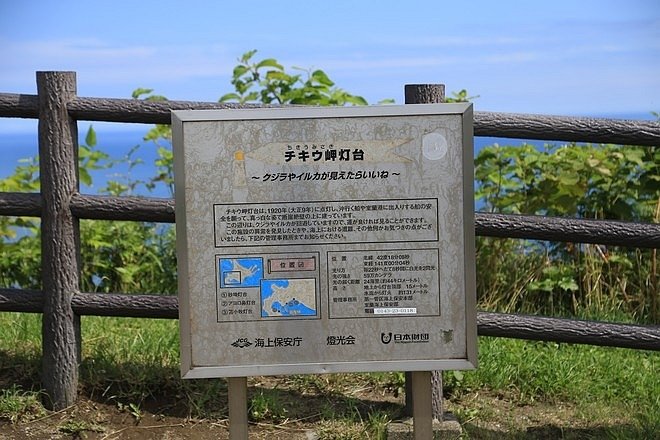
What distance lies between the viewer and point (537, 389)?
493 centimetres

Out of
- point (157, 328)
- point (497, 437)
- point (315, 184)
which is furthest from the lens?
point (157, 328)

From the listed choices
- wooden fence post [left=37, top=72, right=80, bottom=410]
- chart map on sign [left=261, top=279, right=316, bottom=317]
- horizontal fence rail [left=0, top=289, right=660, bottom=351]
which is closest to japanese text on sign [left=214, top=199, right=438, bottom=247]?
chart map on sign [left=261, top=279, right=316, bottom=317]

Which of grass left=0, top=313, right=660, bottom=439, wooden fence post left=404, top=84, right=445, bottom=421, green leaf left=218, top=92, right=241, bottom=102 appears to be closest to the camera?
wooden fence post left=404, top=84, right=445, bottom=421

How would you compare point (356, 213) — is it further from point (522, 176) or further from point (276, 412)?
point (522, 176)

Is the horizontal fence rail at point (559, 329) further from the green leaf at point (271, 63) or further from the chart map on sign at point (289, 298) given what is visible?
the green leaf at point (271, 63)

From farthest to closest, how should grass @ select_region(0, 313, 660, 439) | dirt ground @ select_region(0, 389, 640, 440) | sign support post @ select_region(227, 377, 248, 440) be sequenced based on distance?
grass @ select_region(0, 313, 660, 439)
dirt ground @ select_region(0, 389, 640, 440)
sign support post @ select_region(227, 377, 248, 440)

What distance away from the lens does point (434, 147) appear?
11.9ft

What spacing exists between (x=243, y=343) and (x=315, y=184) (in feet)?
2.21

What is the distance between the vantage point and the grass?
4.62 metres

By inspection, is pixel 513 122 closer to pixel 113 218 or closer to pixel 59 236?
pixel 113 218

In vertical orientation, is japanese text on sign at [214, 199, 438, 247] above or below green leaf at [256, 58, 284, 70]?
below

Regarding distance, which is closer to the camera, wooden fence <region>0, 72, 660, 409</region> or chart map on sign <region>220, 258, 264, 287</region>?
chart map on sign <region>220, 258, 264, 287</region>

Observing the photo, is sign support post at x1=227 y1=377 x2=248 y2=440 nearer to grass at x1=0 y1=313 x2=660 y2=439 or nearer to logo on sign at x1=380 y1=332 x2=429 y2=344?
logo on sign at x1=380 y1=332 x2=429 y2=344

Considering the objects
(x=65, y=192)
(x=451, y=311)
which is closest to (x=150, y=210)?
(x=65, y=192)
